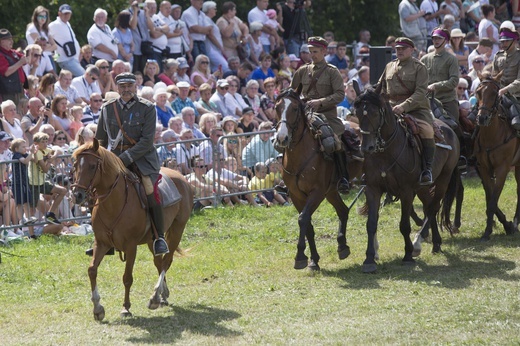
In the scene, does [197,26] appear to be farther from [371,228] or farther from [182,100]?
[371,228]

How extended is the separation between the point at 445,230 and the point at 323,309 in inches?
231

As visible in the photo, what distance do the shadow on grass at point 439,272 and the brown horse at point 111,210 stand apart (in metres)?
2.75

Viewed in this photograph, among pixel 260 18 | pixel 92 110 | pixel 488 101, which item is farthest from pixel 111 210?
pixel 260 18

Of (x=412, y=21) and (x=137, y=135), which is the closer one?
(x=137, y=135)

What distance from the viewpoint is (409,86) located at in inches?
578

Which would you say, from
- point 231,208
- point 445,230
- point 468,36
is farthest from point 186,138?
point 468,36

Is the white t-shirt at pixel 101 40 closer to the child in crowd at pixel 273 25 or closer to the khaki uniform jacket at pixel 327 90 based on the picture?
the child in crowd at pixel 273 25

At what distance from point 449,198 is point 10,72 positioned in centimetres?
775

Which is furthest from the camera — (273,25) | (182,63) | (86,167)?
(273,25)

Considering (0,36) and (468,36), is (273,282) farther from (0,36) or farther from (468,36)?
(468,36)

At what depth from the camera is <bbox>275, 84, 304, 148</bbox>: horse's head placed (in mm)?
13500

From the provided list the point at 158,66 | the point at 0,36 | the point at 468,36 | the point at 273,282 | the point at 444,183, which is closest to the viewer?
the point at 273,282

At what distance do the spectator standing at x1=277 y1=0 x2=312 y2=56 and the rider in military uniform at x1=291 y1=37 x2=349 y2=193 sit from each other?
12273 millimetres

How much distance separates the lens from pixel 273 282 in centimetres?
1360
